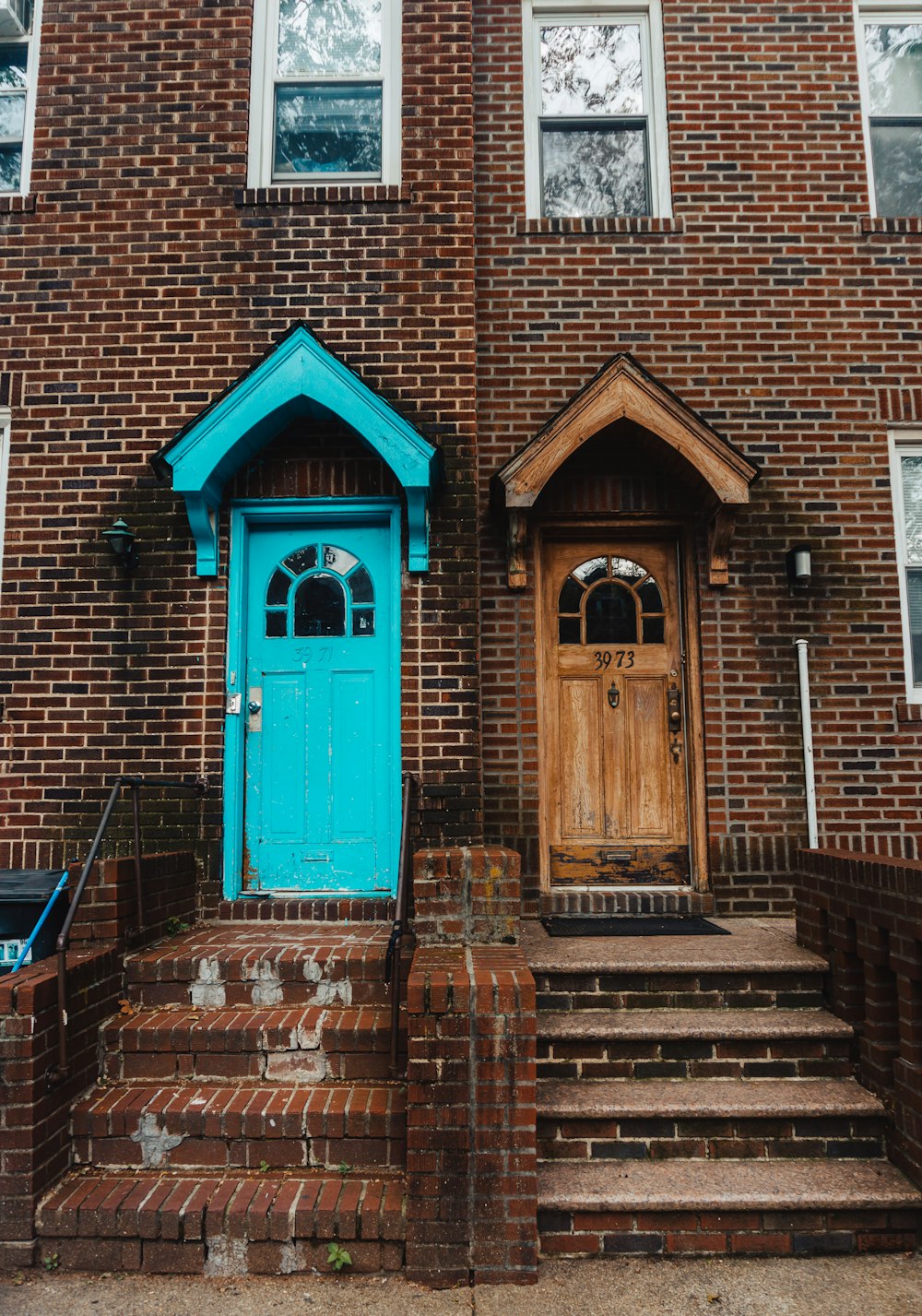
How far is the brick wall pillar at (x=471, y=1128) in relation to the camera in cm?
310

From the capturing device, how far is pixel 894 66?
20.1 feet

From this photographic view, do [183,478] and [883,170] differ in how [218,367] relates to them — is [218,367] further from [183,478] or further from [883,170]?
[883,170]

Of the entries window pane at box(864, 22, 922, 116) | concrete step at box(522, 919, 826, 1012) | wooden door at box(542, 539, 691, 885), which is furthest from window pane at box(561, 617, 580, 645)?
window pane at box(864, 22, 922, 116)

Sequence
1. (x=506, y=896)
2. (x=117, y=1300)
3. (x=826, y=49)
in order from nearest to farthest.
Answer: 1. (x=117, y=1300)
2. (x=506, y=896)
3. (x=826, y=49)

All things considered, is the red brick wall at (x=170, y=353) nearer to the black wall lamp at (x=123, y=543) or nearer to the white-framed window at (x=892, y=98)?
the black wall lamp at (x=123, y=543)

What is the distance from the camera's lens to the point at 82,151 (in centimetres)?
559

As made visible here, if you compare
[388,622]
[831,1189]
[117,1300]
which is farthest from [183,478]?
[831,1189]

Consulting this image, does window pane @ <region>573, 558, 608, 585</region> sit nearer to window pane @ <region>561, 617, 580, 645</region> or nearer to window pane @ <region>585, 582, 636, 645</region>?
window pane @ <region>585, 582, 636, 645</region>

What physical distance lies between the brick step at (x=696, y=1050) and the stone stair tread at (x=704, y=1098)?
0.04 metres

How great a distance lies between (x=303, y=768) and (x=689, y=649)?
2.52 m

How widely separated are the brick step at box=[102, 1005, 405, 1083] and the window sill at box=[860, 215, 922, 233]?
5.72 meters

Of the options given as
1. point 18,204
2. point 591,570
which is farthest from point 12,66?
point 591,570

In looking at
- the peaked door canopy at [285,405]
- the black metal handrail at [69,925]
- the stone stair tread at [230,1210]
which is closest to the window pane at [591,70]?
the peaked door canopy at [285,405]

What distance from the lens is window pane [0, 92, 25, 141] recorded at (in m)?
5.86
